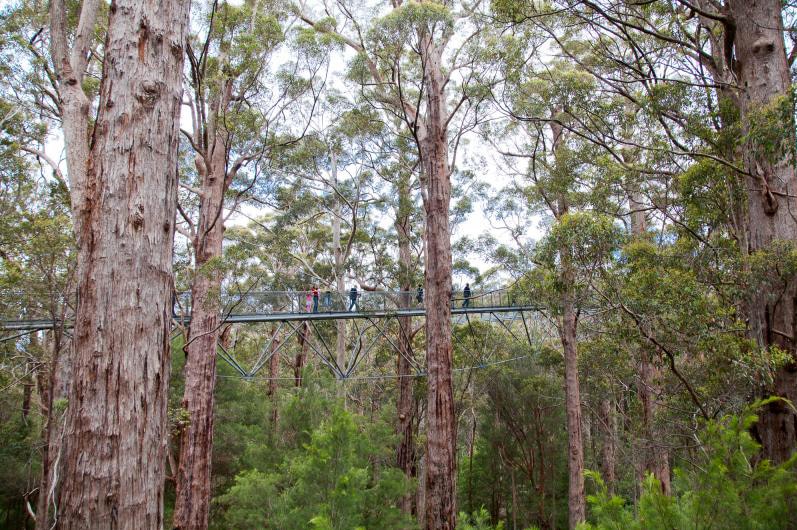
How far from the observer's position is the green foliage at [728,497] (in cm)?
204

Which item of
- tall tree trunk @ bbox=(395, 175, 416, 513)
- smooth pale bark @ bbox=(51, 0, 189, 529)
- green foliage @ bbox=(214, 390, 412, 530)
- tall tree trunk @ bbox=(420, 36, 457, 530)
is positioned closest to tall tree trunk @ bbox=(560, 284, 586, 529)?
tall tree trunk @ bbox=(420, 36, 457, 530)

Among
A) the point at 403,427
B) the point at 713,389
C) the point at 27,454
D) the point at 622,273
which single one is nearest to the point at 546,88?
the point at 622,273

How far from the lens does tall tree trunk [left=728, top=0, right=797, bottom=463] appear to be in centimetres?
378

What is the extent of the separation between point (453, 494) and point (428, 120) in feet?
16.0

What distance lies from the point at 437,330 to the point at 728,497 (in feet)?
14.0

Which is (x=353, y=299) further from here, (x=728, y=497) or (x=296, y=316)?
(x=728, y=497)

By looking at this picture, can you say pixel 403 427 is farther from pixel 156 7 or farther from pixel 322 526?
pixel 156 7

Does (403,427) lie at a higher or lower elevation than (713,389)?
lower

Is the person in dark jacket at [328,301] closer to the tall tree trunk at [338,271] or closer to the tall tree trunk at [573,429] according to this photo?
the tall tree trunk at [338,271]

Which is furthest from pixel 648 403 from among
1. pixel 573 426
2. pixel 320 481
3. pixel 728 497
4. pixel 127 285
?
pixel 127 285

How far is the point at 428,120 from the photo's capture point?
720cm

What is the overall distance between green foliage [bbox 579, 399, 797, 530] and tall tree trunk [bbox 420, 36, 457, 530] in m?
3.55

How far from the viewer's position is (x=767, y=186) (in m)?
3.83

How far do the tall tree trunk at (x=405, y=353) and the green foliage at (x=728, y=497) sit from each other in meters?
8.34
